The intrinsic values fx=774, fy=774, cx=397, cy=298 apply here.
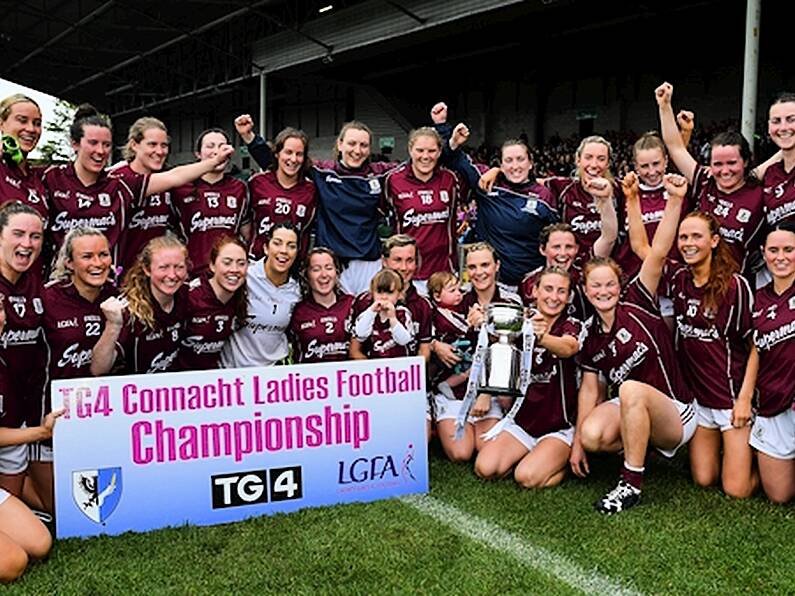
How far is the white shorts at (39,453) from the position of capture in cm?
354

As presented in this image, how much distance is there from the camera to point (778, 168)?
4145mm

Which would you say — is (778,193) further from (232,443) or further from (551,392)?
(232,443)

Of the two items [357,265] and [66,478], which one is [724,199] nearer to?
[357,265]

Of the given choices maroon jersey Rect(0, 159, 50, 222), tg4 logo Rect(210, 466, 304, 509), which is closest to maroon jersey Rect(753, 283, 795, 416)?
tg4 logo Rect(210, 466, 304, 509)

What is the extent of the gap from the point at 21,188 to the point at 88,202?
1.15 ft

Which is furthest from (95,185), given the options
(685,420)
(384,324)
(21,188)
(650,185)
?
(685,420)

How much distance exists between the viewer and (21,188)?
4.27 meters

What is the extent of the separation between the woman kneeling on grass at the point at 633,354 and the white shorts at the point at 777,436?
32 centimetres

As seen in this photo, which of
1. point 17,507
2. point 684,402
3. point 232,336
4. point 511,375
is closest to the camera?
point 17,507

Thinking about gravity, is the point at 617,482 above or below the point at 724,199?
below

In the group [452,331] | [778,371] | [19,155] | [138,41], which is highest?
[138,41]

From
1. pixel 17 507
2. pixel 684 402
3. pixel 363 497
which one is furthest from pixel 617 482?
pixel 17 507

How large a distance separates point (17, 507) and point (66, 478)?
0.70ft

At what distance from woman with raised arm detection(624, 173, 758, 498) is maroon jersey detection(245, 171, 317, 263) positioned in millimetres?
1991
